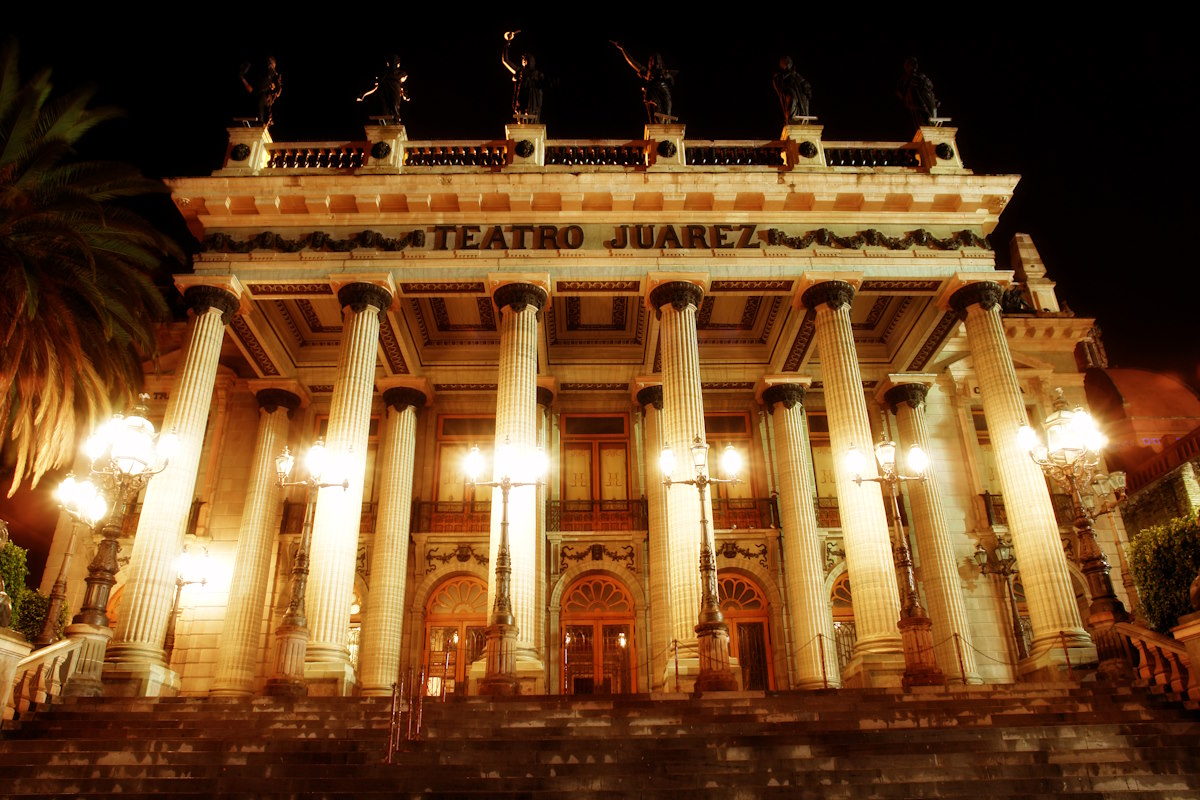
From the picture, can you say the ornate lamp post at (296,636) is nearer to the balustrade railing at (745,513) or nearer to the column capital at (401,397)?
the column capital at (401,397)

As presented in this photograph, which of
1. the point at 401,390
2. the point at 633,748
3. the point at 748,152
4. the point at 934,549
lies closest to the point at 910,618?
the point at 633,748

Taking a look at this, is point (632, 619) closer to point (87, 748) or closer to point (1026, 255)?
point (87, 748)

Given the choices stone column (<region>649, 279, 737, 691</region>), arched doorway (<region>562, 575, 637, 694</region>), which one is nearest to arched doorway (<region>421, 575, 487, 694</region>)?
arched doorway (<region>562, 575, 637, 694</region>)

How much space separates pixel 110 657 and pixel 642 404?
1301 cm

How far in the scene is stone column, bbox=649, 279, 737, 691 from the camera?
12.8m

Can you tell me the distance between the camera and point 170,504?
48.8 ft

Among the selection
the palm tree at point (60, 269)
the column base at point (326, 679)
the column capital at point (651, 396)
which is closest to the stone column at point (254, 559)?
the palm tree at point (60, 269)

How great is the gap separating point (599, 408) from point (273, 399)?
8.54 m

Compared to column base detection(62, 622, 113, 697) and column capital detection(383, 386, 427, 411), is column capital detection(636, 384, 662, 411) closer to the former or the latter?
column capital detection(383, 386, 427, 411)

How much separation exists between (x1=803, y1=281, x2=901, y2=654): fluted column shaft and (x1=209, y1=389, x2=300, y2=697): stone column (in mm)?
12834

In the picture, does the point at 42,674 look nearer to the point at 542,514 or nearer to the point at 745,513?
the point at 542,514

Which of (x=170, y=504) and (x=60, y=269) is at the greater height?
(x=60, y=269)

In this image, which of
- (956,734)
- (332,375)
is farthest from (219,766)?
(332,375)

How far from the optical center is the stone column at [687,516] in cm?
1281
